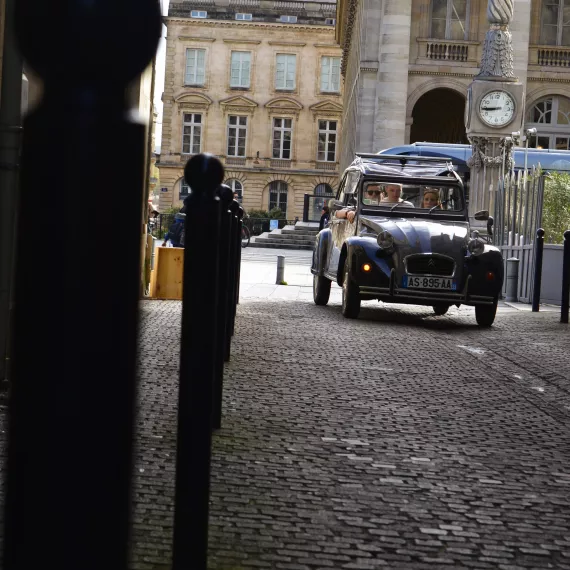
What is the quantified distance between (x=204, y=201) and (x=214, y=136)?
7788 centimetres

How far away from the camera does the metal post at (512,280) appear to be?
742 inches

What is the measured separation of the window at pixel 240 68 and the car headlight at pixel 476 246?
226ft

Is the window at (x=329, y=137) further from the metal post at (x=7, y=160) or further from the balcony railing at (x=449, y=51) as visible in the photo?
the metal post at (x=7, y=160)

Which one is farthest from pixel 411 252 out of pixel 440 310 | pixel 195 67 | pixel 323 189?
pixel 195 67

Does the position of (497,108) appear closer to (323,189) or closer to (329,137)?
(323,189)

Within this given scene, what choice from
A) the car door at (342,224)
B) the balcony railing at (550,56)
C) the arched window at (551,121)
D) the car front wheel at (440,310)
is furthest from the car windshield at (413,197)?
the balcony railing at (550,56)

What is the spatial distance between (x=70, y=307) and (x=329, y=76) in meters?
81.8

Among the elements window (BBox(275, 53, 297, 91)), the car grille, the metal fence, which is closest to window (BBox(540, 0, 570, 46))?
the metal fence

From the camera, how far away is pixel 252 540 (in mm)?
3340

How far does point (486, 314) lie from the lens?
43.0 feet

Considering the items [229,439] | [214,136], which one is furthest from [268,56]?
[229,439]

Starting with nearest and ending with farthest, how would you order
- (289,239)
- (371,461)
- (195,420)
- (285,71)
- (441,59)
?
(195,420)
(371,461)
(441,59)
(289,239)
(285,71)

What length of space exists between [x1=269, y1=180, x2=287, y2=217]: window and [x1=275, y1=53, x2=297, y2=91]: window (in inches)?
264

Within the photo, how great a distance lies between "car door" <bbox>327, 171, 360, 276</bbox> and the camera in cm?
1458
